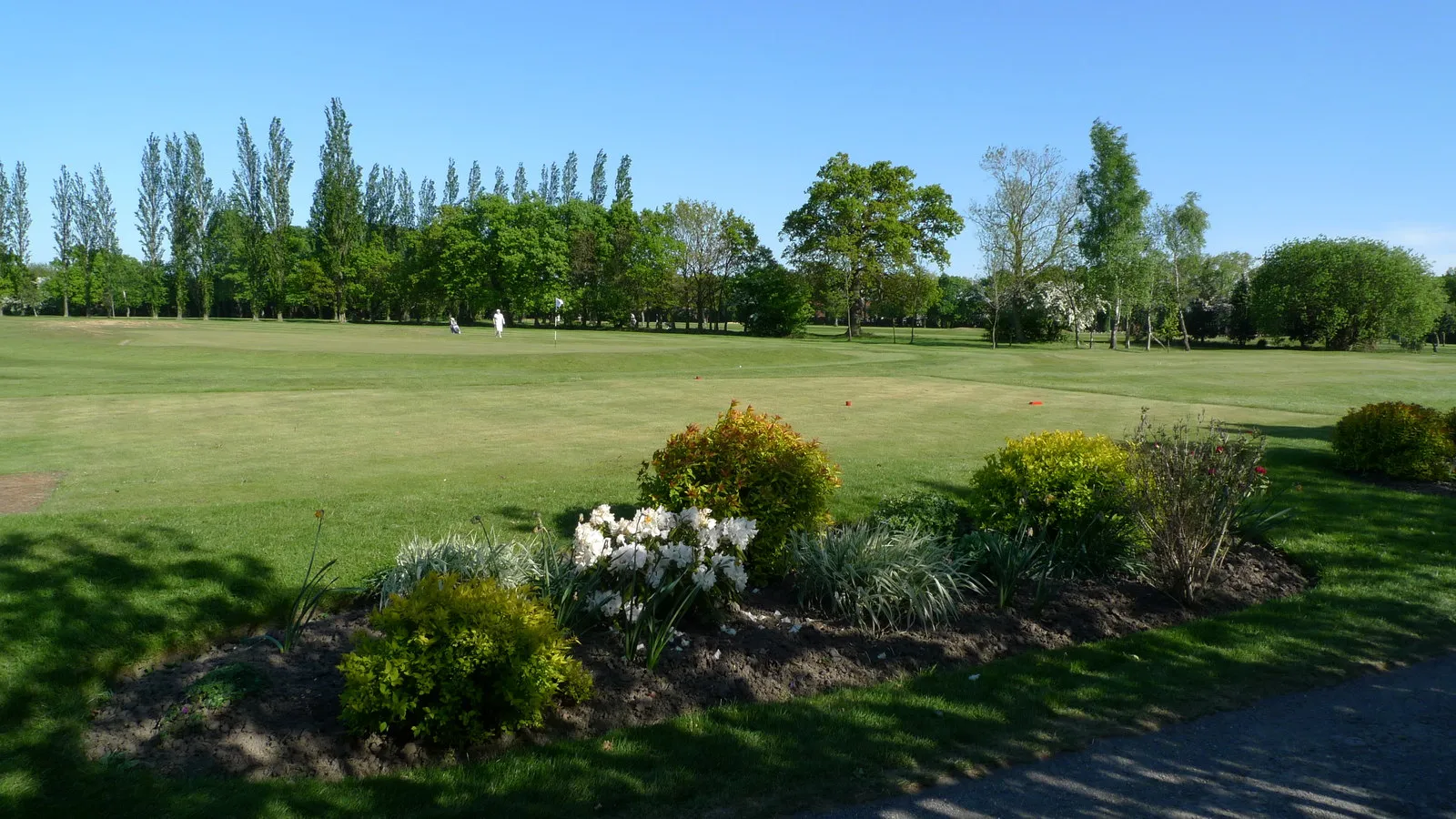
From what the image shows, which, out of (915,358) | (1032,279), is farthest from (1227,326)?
(915,358)

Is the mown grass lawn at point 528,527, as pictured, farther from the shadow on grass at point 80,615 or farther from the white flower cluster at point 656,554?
the white flower cluster at point 656,554

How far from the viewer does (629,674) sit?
5.21 metres

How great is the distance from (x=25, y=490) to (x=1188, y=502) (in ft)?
38.4

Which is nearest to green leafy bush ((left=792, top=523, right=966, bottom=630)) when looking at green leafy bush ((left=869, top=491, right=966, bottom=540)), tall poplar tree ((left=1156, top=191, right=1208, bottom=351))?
green leafy bush ((left=869, top=491, right=966, bottom=540))

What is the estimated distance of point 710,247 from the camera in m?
88.9

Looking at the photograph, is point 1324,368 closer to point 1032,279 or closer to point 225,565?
point 1032,279

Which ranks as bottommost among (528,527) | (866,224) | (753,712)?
(753,712)

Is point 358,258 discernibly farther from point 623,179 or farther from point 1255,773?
point 1255,773

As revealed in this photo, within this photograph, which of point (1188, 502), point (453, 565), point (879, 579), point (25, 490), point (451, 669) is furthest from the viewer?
point (25, 490)

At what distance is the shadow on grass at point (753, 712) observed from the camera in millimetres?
3961

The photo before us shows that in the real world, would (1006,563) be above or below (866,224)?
below

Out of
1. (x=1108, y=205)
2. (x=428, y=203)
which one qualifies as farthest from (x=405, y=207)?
(x=1108, y=205)

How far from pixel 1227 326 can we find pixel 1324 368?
44.1m

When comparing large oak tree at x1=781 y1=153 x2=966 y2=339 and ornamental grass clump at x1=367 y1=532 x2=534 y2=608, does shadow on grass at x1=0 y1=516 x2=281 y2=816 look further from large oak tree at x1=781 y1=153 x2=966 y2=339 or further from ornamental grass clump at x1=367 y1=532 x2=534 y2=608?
large oak tree at x1=781 y1=153 x2=966 y2=339
